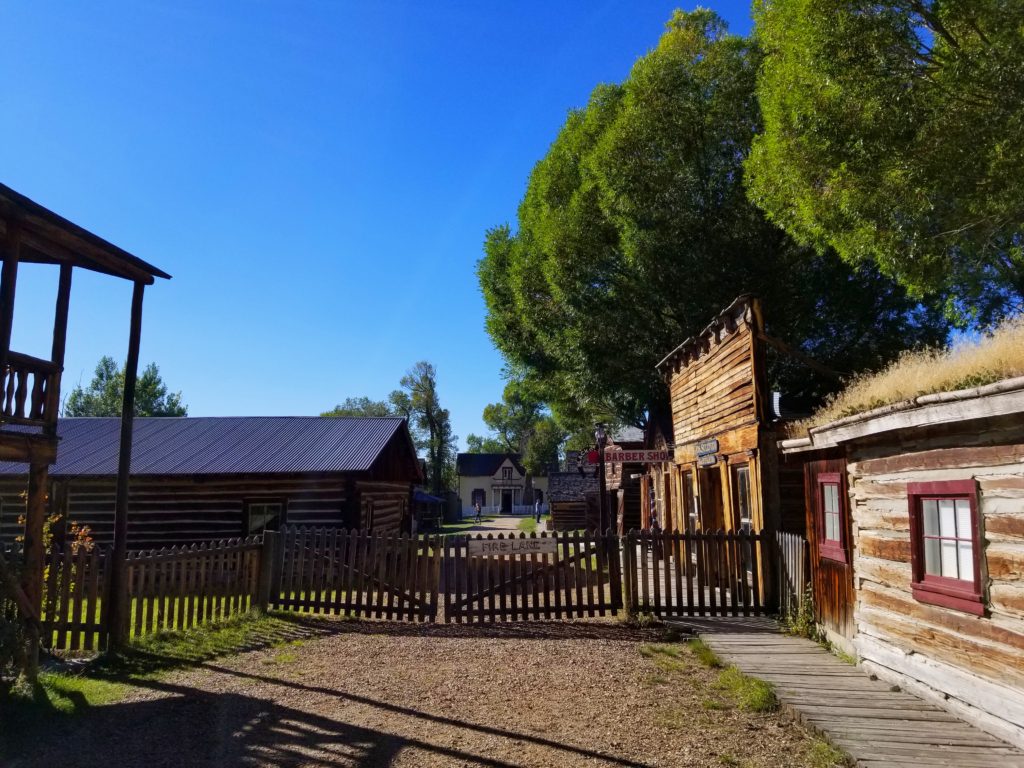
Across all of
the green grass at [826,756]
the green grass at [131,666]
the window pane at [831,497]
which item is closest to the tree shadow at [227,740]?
the green grass at [131,666]

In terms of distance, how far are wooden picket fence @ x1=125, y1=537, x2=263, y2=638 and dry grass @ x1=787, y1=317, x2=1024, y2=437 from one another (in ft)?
28.3

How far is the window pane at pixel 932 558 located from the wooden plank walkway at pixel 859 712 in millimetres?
1126

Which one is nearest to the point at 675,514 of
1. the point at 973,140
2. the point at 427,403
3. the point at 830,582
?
the point at 830,582

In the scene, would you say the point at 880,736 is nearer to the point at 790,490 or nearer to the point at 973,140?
the point at 790,490

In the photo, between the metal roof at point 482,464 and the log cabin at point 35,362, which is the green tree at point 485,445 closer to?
the metal roof at point 482,464

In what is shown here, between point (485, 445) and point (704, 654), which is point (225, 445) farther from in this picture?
point (485, 445)

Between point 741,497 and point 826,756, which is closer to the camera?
point 826,756

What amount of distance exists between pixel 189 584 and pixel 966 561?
30.8ft

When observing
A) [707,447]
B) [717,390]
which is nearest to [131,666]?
[707,447]

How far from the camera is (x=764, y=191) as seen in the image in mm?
13531

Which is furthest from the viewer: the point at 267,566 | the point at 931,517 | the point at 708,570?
the point at 267,566

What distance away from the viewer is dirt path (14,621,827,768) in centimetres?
520

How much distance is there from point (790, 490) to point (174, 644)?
357 inches

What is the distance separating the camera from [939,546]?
5.97m
